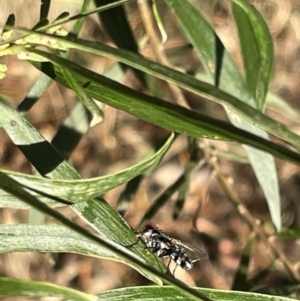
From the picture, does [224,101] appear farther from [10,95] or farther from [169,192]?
[10,95]

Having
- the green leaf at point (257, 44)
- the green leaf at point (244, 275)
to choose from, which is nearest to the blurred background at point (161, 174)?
the green leaf at point (244, 275)

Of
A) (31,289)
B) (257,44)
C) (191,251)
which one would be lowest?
(31,289)

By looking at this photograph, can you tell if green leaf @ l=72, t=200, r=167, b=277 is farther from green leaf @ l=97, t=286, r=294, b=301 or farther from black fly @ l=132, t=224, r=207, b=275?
black fly @ l=132, t=224, r=207, b=275

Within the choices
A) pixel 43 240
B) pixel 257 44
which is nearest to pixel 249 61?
pixel 257 44

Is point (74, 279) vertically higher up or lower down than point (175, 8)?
lower down

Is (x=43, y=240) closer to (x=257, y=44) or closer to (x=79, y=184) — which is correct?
(x=79, y=184)

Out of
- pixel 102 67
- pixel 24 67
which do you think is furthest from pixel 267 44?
pixel 24 67

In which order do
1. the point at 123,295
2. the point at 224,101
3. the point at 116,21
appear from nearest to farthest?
1. the point at 224,101
2. the point at 123,295
3. the point at 116,21
